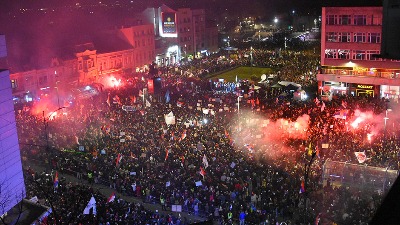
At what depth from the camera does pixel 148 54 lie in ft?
230

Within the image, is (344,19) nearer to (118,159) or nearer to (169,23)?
(118,159)

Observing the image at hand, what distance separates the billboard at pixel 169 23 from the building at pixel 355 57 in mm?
35039

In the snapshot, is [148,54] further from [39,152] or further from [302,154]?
[302,154]

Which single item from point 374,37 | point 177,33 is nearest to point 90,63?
point 177,33

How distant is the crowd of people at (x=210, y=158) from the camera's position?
18.6 meters

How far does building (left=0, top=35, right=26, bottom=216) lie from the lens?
59.4 feet

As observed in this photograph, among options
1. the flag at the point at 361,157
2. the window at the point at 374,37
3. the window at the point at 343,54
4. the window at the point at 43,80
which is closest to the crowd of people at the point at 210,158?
the flag at the point at 361,157

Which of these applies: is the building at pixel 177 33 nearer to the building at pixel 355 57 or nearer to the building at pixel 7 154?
the building at pixel 355 57

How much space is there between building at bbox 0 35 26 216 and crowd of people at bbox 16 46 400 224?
1.55 m

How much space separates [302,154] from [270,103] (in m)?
12.8

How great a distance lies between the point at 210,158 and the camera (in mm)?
23500

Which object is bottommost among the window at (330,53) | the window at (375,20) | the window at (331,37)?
the window at (330,53)

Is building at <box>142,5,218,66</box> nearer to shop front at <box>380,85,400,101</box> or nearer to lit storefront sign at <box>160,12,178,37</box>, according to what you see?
lit storefront sign at <box>160,12,178,37</box>

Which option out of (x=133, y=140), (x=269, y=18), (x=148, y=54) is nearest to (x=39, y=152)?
(x=133, y=140)
